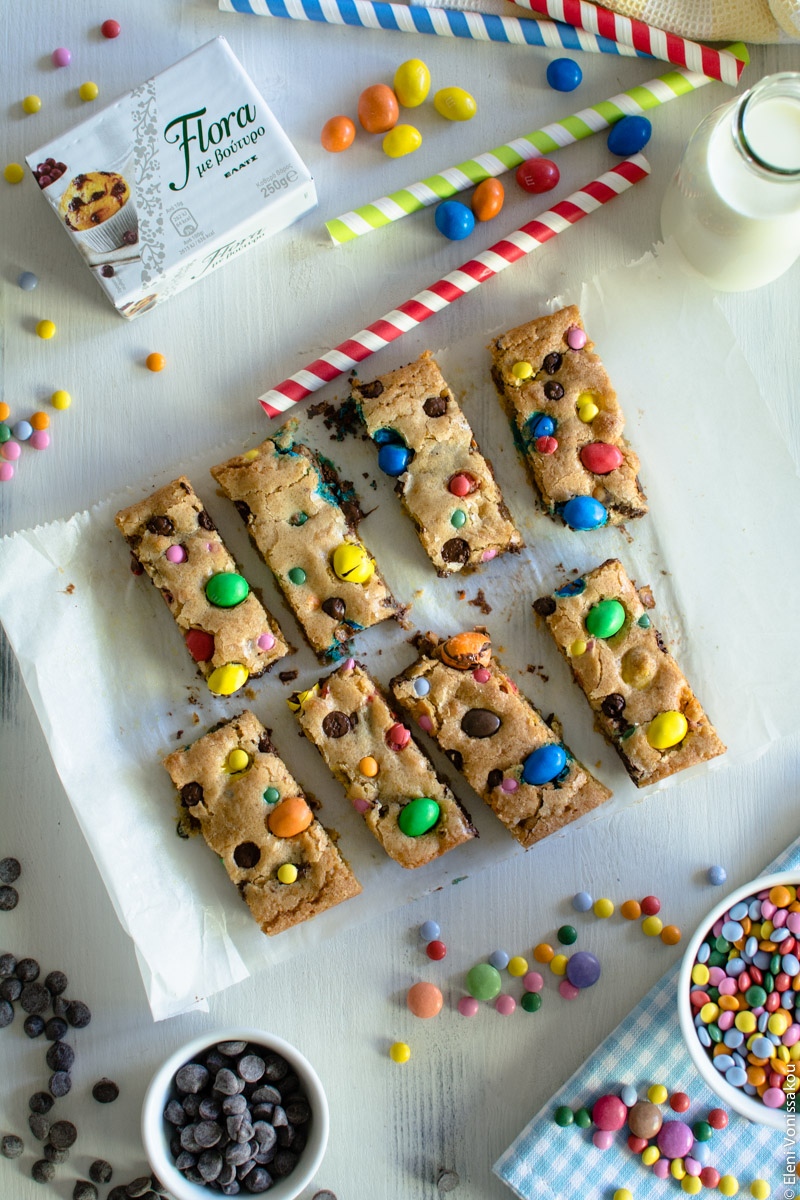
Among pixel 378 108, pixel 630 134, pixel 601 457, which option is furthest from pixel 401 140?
pixel 601 457

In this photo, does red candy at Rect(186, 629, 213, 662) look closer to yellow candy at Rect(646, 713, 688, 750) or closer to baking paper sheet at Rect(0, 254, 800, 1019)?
baking paper sheet at Rect(0, 254, 800, 1019)

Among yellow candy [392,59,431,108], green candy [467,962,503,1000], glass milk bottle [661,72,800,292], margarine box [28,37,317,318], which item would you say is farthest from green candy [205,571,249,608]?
glass milk bottle [661,72,800,292]

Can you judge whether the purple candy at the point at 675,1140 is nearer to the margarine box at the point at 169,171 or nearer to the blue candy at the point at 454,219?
the blue candy at the point at 454,219

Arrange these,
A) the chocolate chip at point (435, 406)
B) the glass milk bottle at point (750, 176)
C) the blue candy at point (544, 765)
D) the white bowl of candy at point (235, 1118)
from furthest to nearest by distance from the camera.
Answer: the chocolate chip at point (435, 406)
the blue candy at point (544, 765)
the white bowl of candy at point (235, 1118)
the glass milk bottle at point (750, 176)

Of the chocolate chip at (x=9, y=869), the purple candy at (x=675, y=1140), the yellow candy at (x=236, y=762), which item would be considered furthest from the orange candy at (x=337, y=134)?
the purple candy at (x=675, y=1140)

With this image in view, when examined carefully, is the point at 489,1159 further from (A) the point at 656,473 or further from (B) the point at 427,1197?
(A) the point at 656,473
